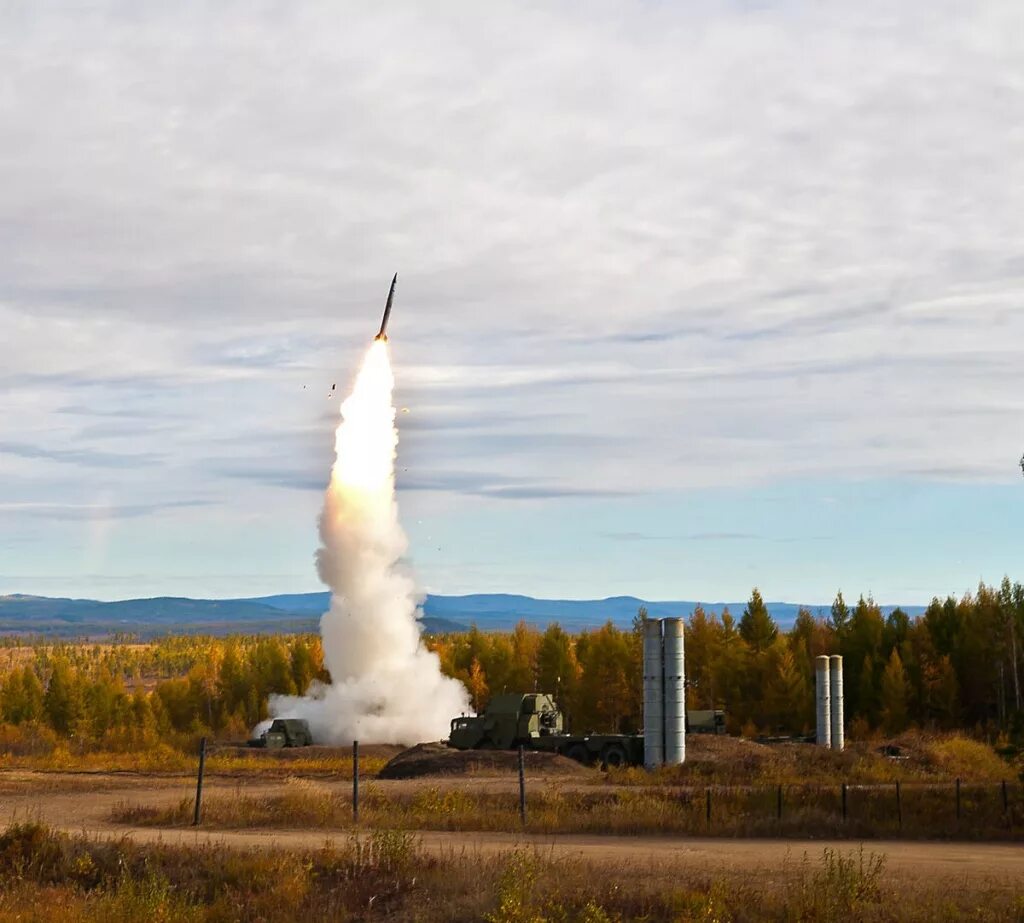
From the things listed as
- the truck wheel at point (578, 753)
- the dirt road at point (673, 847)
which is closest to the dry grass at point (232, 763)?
the truck wheel at point (578, 753)

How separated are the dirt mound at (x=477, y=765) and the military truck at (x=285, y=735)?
1599cm

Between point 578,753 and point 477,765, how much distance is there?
6055 millimetres

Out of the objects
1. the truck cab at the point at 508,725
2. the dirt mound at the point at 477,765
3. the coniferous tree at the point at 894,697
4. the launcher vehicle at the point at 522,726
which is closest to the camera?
the dirt mound at the point at 477,765

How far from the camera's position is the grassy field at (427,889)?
20.3 meters

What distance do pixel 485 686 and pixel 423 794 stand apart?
192 feet

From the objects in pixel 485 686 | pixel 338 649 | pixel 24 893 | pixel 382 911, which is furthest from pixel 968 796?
pixel 485 686

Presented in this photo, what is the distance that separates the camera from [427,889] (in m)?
22.2

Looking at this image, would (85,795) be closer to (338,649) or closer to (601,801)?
(601,801)

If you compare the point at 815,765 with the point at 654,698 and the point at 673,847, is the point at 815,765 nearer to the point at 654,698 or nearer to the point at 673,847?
the point at 654,698

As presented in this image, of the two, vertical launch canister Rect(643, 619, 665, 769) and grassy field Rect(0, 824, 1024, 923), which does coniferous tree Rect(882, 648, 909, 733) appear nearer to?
vertical launch canister Rect(643, 619, 665, 769)

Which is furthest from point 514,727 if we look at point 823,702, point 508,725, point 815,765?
point 815,765

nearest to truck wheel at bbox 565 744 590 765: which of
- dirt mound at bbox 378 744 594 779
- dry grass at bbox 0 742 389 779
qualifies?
dirt mound at bbox 378 744 594 779

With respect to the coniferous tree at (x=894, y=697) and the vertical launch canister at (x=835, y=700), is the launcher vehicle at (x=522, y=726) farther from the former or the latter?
the coniferous tree at (x=894, y=697)

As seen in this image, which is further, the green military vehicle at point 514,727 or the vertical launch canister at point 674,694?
the green military vehicle at point 514,727
